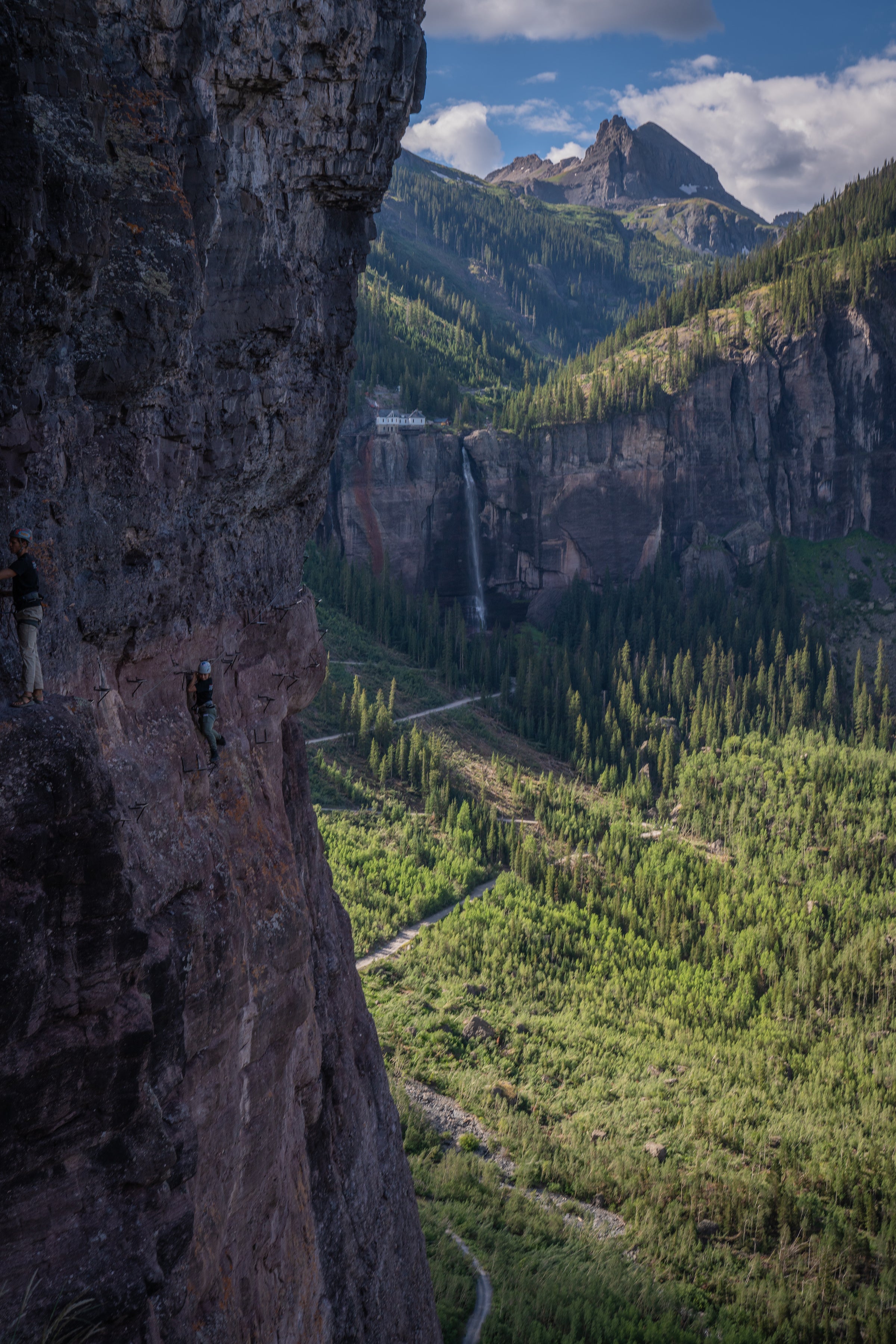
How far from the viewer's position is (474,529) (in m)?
140

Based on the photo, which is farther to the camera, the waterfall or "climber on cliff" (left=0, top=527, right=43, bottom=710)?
the waterfall

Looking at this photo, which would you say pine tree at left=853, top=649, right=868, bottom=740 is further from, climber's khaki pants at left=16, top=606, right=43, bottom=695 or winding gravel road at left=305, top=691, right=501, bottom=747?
climber's khaki pants at left=16, top=606, right=43, bottom=695

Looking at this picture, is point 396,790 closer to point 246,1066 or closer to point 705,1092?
point 705,1092

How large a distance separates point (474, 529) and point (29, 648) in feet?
431

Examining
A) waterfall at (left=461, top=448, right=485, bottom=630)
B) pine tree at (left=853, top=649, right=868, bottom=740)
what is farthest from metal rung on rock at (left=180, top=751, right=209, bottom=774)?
waterfall at (left=461, top=448, right=485, bottom=630)

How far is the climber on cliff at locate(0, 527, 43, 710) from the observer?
1063 cm

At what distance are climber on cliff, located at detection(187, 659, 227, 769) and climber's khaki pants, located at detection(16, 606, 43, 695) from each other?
464cm

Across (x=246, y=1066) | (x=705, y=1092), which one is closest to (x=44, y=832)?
(x=246, y=1066)

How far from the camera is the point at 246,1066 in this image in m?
14.5

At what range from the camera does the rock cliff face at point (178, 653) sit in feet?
33.8

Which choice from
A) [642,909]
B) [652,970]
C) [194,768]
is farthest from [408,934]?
[194,768]

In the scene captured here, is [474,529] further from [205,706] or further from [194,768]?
[194,768]

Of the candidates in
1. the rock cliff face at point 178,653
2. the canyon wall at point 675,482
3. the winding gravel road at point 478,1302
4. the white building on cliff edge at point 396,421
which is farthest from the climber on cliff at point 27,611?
the white building on cliff edge at point 396,421

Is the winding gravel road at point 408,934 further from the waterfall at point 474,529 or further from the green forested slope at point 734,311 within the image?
the green forested slope at point 734,311
